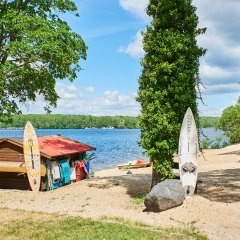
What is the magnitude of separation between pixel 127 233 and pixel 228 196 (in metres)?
7.67

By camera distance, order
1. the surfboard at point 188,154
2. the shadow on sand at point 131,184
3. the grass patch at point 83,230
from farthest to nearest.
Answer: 1. the shadow on sand at point 131,184
2. the surfboard at point 188,154
3. the grass patch at point 83,230

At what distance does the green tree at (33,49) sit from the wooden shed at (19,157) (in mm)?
2232

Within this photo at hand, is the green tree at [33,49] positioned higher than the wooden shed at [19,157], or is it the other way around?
the green tree at [33,49]

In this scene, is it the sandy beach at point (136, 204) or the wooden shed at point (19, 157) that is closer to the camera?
the sandy beach at point (136, 204)

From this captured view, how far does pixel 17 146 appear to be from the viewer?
23.0 m

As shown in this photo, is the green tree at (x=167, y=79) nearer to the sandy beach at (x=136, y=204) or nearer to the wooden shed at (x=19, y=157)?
the sandy beach at (x=136, y=204)

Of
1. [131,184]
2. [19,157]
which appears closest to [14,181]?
[19,157]

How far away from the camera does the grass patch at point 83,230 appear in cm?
1072

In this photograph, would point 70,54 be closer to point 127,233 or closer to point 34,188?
point 34,188

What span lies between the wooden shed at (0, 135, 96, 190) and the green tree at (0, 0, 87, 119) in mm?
2232

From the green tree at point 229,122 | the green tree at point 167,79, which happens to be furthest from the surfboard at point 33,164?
the green tree at point 229,122

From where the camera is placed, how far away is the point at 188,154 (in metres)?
16.8

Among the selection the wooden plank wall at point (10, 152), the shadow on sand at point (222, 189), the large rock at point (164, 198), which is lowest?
the shadow on sand at point (222, 189)

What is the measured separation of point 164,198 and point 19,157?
12012 mm
